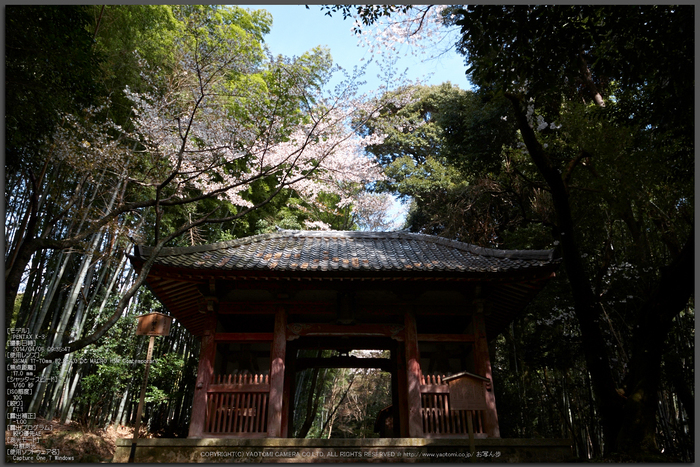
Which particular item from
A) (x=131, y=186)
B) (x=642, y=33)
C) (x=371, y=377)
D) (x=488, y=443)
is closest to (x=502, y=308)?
(x=488, y=443)

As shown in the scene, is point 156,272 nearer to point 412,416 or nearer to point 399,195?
point 412,416

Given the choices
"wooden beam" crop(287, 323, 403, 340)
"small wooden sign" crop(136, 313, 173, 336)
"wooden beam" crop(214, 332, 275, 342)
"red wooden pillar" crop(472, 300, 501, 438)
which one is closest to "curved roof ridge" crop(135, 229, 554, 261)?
"small wooden sign" crop(136, 313, 173, 336)

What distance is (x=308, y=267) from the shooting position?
585cm

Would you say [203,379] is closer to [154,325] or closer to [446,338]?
[154,325]

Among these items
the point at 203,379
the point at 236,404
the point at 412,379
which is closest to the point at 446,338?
the point at 412,379

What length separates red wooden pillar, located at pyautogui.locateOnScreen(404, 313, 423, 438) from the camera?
18.1 feet

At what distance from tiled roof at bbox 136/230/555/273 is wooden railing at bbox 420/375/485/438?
5.21 feet

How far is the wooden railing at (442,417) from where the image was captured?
5.53 metres

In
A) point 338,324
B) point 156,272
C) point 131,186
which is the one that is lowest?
point 338,324

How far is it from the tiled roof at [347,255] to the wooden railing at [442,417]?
159 centimetres

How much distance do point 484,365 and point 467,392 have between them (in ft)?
4.45

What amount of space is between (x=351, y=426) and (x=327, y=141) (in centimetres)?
1585

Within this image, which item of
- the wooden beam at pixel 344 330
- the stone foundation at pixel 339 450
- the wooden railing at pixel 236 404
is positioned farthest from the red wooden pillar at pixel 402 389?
the wooden railing at pixel 236 404

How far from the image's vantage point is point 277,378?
582 centimetres
